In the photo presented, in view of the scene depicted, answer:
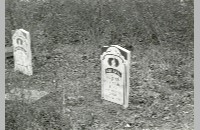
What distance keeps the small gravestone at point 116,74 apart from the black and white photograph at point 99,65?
0.04 ft

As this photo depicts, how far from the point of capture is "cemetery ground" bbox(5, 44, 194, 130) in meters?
4.54

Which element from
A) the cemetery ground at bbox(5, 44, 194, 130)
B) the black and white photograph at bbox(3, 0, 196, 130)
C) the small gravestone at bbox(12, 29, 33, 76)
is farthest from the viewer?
the small gravestone at bbox(12, 29, 33, 76)

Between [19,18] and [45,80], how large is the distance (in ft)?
8.94

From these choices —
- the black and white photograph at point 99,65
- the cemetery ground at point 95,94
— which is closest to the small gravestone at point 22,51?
the black and white photograph at point 99,65

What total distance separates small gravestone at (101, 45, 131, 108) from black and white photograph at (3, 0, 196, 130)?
1 cm

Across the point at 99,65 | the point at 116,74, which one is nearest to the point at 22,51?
the point at 99,65

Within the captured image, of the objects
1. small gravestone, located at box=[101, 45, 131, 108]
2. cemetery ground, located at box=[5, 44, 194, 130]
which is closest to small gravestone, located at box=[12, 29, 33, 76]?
cemetery ground, located at box=[5, 44, 194, 130]

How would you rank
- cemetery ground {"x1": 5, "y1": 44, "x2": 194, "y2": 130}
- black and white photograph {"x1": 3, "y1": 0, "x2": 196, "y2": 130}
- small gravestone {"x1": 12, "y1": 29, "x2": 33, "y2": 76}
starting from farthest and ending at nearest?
small gravestone {"x1": 12, "y1": 29, "x2": 33, "y2": 76}, black and white photograph {"x1": 3, "y1": 0, "x2": 196, "y2": 130}, cemetery ground {"x1": 5, "y1": 44, "x2": 194, "y2": 130}

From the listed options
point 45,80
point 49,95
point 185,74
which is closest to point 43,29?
point 45,80

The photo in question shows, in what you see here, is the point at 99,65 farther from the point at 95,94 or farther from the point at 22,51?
the point at 22,51

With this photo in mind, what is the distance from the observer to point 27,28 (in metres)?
7.52

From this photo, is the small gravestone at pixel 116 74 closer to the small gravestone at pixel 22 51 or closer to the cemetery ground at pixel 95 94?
the cemetery ground at pixel 95 94

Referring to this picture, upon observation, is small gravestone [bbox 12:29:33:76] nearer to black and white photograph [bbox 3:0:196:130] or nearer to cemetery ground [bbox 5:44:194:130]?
black and white photograph [bbox 3:0:196:130]

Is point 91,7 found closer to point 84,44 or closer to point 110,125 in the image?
point 84,44
